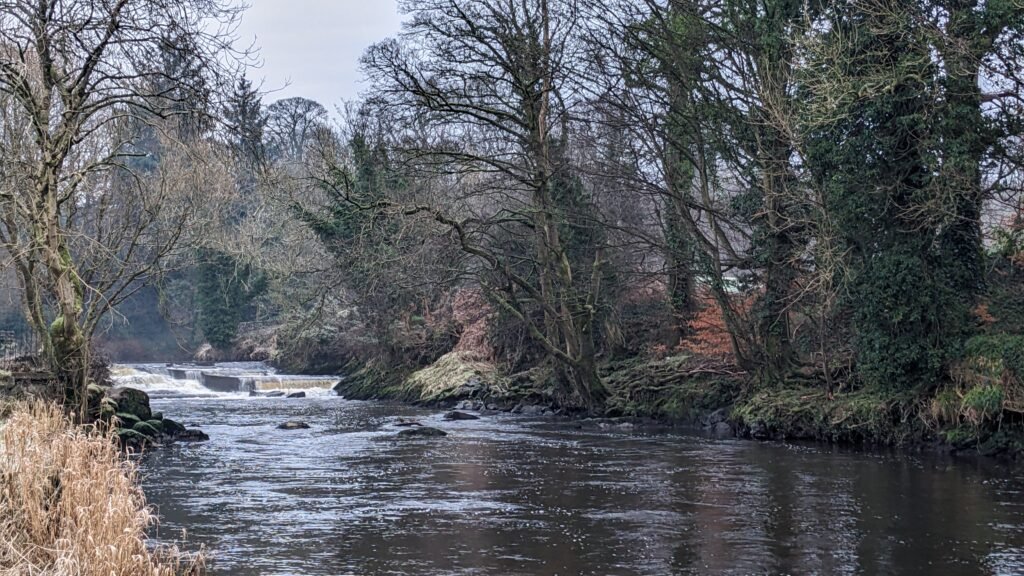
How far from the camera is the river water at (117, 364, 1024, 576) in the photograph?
10.1 meters

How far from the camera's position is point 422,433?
22078 millimetres

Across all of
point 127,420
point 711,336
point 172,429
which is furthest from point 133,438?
point 711,336

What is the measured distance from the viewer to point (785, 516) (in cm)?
1227

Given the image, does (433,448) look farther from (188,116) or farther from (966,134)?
(966,134)

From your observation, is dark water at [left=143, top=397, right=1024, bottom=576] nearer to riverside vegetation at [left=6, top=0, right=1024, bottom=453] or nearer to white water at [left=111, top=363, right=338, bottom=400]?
riverside vegetation at [left=6, top=0, right=1024, bottom=453]

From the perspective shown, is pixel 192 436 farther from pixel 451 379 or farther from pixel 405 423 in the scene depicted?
pixel 451 379

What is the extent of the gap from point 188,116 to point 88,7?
2019 mm

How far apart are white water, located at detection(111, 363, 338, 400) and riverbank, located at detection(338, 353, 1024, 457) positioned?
5.32 feet

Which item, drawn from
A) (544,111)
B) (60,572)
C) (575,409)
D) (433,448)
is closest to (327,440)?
(433,448)

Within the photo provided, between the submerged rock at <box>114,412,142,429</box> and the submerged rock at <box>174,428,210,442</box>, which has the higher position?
the submerged rock at <box>114,412,142,429</box>

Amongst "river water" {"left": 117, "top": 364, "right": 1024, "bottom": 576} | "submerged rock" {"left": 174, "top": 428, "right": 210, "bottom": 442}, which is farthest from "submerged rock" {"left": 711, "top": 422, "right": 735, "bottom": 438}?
"submerged rock" {"left": 174, "top": 428, "right": 210, "bottom": 442}

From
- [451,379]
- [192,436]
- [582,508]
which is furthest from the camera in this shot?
[451,379]

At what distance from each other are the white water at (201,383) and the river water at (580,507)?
1598cm

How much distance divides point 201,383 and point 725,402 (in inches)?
938
